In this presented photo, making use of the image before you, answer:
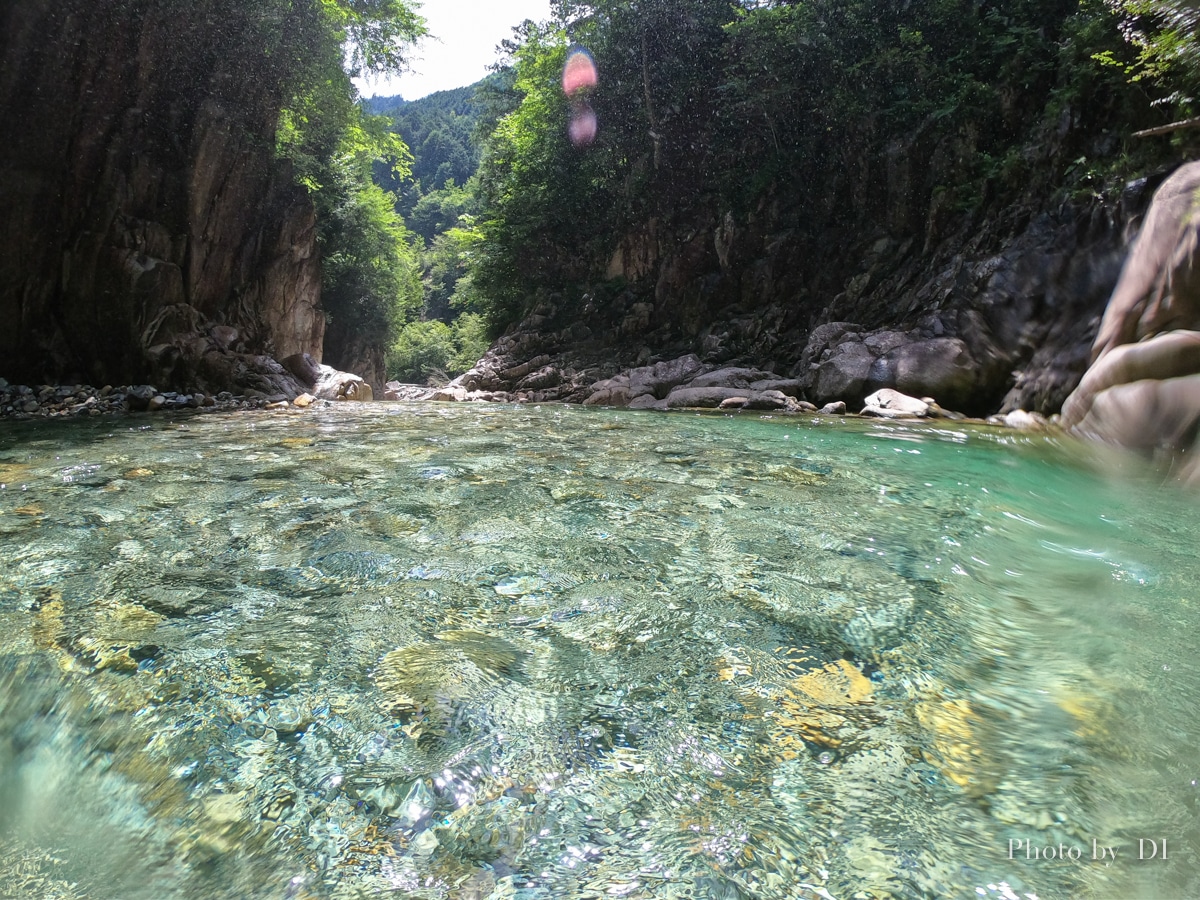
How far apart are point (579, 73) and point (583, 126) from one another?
5.74 feet

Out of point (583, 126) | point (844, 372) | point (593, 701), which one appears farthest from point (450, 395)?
point (593, 701)

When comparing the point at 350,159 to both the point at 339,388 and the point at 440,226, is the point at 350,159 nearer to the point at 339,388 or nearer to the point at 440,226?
the point at 339,388

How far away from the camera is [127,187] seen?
37.1 ft

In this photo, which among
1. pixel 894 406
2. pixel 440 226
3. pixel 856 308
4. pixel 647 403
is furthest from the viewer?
pixel 440 226

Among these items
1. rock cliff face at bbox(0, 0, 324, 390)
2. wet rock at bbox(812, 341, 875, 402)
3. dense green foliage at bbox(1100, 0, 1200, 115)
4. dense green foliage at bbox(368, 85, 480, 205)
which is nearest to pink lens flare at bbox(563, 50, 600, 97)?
rock cliff face at bbox(0, 0, 324, 390)

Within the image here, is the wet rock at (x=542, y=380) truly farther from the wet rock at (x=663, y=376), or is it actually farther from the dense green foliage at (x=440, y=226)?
the dense green foliage at (x=440, y=226)

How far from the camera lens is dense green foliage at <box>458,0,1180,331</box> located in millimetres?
10750

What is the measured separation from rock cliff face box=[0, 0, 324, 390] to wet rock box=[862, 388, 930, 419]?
11.8 meters

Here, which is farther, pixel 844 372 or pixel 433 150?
pixel 433 150

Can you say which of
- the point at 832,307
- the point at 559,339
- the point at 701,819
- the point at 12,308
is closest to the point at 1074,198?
the point at 832,307

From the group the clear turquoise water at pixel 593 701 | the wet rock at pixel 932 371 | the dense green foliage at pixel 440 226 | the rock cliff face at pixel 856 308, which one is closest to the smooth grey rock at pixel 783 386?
the rock cliff face at pixel 856 308

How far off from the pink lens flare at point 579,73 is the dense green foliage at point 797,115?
32 cm

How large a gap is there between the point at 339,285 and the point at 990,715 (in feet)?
81.6

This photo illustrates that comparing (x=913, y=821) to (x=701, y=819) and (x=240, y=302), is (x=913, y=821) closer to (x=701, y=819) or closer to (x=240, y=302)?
(x=701, y=819)
